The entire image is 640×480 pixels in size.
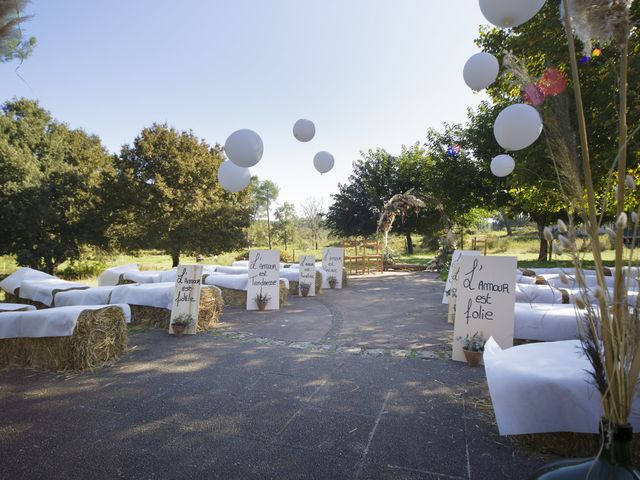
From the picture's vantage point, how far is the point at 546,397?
7.52 ft

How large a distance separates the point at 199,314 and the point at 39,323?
230 cm

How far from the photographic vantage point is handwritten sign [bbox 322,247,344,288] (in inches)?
446

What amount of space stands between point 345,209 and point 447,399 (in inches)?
1018

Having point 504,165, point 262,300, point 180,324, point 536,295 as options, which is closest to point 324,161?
point 262,300

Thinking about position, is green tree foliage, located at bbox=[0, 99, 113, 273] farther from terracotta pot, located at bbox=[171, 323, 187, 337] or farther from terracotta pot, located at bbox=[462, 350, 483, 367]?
terracotta pot, located at bbox=[462, 350, 483, 367]

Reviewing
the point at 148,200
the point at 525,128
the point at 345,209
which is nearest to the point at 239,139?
the point at 525,128

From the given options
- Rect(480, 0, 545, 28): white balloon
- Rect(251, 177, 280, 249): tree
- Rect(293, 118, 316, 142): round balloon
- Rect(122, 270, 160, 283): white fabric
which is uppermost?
Rect(251, 177, 280, 249): tree

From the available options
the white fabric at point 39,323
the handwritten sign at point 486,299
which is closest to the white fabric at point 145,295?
the white fabric at point 39,323

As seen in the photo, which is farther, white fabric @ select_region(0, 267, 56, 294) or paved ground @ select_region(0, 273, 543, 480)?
white fabric @ select_region(0, 267, 56, 294)

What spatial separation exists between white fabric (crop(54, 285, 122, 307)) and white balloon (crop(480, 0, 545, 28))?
660 centimetres

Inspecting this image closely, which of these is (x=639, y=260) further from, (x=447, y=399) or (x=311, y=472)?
(x=447, y=399)

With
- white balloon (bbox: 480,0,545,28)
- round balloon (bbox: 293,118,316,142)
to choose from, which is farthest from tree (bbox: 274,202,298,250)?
white balloon (bbox: 480,0,545,28)

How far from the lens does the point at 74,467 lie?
2.30 metres

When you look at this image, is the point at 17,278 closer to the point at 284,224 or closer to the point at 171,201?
the point at 171,201
